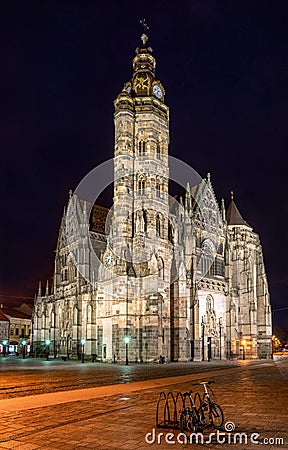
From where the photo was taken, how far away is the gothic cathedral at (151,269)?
5319 centimetres

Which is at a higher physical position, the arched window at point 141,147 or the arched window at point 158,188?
the arched window at point 141,147

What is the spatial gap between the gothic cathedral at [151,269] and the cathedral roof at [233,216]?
346 millimetres

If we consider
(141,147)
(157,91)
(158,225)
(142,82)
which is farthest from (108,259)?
(142,82)

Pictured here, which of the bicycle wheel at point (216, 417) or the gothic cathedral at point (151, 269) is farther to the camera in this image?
the gothic cathedral at point (151, 269)

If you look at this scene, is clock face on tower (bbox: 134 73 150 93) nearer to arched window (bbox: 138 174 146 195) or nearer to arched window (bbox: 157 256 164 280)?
arched window (bbox: 138 174 146 195)

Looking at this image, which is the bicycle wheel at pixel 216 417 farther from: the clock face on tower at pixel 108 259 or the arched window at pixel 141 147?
the arched window at pixel 141 147

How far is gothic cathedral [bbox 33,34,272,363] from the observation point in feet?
174

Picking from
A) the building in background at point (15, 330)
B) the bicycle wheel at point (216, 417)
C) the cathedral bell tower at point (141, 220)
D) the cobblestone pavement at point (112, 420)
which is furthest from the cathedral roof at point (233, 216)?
the bicycle wheel at point (216, 417)

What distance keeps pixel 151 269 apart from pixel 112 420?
3970 cm

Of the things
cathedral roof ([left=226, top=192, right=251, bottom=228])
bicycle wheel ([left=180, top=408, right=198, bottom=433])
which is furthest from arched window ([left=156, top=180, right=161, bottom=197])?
bicycle wheel ([left=180, top=408, right=198, bottom=433])

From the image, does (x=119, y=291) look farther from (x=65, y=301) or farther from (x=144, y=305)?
(x=65, y=301)

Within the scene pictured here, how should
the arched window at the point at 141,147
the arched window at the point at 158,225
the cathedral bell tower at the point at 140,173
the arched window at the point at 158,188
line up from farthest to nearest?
1. the arched window at the point at 141,147
2. the arched window at the point at 158,188
3. the arched window at the point at 158,225
4. the cathedral bell tower at the point at 140,173

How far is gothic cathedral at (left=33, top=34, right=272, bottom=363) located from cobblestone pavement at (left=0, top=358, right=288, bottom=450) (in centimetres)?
3265

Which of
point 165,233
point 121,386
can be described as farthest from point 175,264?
point 121,386
